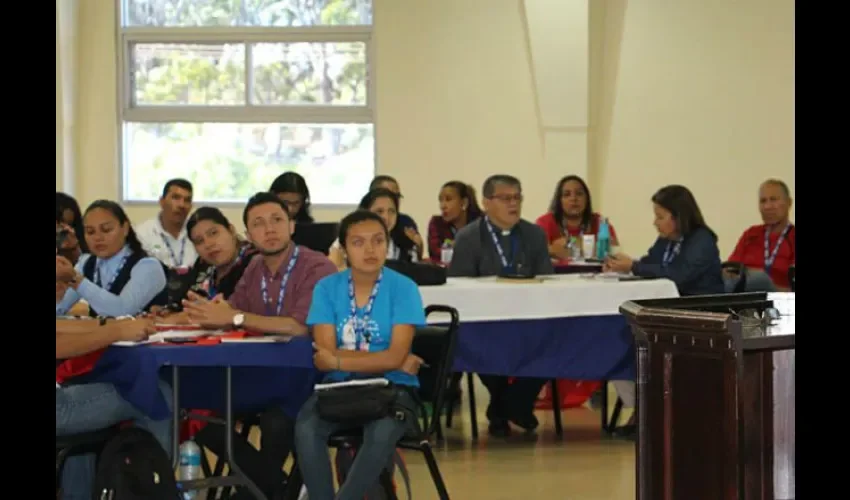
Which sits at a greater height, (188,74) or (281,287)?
(188,74)

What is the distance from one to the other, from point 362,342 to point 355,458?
412mm

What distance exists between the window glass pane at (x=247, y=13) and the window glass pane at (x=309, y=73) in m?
0.19

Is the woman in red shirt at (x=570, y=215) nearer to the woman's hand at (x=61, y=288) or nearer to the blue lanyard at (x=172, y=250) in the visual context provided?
the blue lanyard at (x=172, y=250)

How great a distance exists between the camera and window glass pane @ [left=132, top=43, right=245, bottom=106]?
10547 millimetres

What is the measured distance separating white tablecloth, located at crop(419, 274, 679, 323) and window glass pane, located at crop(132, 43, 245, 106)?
505 centimetres

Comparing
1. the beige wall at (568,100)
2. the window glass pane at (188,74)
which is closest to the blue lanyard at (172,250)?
the beige wall at (568,100)

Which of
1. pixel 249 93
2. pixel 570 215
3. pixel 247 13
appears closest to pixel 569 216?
pixel 570 215

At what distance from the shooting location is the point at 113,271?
4.90 metres

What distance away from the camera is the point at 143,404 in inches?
157

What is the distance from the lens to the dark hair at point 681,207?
20.4 feet

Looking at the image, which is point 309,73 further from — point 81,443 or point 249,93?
point 81,443

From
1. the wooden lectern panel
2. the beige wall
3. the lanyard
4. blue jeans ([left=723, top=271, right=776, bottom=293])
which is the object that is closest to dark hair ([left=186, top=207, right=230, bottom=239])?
the wooden lectern panel

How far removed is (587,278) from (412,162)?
4.22 m

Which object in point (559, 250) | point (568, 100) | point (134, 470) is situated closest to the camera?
point (134, 470)
